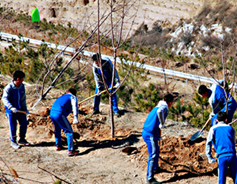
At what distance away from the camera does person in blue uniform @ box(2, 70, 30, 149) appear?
16.5 feet

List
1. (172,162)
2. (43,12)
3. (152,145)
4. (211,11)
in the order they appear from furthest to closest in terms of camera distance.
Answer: (43,12), (211,11), (172,162), (152,145)

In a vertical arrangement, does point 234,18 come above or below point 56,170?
above

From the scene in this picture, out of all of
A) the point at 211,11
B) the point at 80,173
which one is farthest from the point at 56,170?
the point at 211,11

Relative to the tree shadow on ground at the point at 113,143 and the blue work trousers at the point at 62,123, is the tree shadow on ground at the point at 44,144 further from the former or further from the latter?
the blue work trousers at the point at 62,123

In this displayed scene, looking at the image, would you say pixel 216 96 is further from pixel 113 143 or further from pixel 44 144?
pixel 44 144

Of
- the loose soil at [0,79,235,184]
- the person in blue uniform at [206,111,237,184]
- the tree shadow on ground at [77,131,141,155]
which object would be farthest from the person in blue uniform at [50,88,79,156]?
the person in blue uniform at [206,111,237,184]

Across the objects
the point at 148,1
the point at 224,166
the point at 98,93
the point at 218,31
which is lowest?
the point at 224,166

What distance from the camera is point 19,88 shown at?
5180 mm

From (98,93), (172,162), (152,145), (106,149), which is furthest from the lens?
(98,93)

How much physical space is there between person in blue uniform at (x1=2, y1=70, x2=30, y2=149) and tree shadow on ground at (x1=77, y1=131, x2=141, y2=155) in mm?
1196

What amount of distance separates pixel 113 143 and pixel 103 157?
0.53m

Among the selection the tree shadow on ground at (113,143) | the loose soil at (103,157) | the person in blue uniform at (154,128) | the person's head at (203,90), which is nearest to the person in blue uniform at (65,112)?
the loose soil at (103,157)

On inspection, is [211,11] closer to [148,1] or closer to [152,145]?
[148,1]

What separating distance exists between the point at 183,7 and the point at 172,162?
25.9 meters
